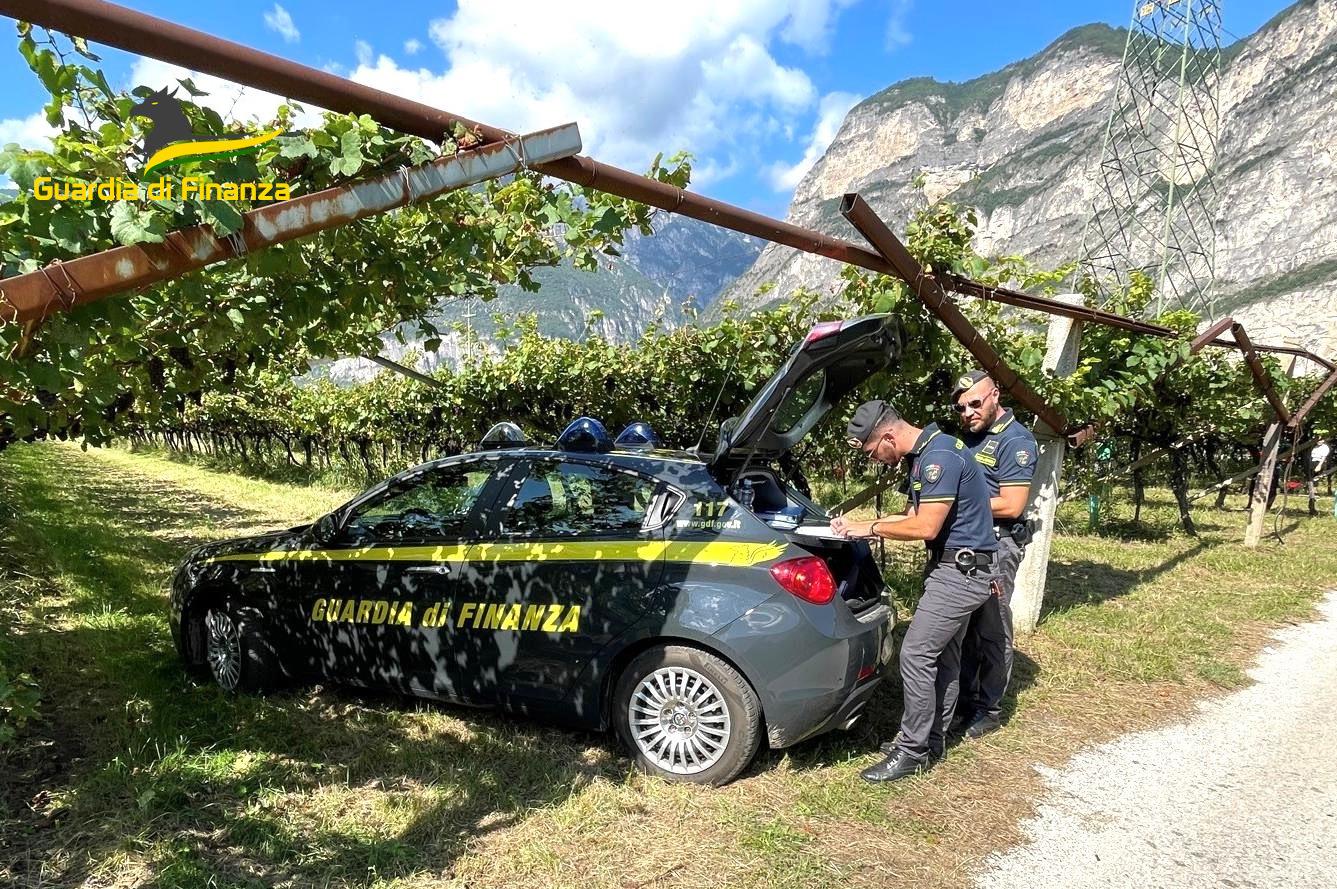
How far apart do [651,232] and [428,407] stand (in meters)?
12.9

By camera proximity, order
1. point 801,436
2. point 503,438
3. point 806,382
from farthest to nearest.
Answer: point 503,438
point 801,436
point 806,382

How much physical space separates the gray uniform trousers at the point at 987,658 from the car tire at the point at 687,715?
158 centimetres

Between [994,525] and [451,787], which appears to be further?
[994,525]

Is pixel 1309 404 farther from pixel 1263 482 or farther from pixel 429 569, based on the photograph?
pixel 429 569

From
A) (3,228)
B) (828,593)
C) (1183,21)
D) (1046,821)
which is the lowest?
(1046,821)

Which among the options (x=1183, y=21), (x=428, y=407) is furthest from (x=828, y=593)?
(x=1183, y=21)

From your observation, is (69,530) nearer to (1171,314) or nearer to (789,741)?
(789,741)

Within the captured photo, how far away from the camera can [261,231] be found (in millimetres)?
2369

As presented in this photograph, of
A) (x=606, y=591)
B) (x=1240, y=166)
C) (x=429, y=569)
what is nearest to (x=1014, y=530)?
(x=606, y=591)

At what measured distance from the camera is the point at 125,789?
336cm

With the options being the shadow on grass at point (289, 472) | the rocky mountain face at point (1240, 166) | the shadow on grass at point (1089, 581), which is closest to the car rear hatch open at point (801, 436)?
the shadow on grass at point (1089, 581)

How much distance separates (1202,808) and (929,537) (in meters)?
1.80

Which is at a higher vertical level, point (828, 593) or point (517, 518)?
point (517, 518)

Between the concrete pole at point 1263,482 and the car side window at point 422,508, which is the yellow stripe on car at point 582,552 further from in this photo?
the concrete pole at point 1263,482
